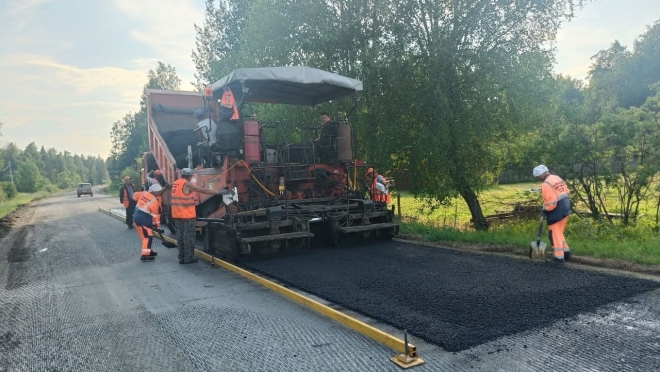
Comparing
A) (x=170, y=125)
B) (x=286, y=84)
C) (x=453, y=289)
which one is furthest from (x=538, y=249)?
(x=170, y=125)

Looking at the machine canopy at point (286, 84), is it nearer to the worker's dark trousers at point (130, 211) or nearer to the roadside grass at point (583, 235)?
the roadside grass at point (583, 235)

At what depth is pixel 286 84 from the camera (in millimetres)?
7766

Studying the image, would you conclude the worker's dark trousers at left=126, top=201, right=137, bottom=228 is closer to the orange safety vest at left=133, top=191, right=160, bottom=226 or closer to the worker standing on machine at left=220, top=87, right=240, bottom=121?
the orange safety vest at left=133, top=191, right=160, bottom=226

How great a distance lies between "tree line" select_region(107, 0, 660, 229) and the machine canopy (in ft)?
5.85

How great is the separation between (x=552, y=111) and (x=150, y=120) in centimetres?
890

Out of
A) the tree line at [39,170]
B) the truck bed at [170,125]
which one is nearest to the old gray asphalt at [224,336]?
the truck bed at [170,125]

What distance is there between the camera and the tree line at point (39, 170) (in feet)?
206

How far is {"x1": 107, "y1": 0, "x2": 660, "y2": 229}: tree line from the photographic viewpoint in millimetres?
8188

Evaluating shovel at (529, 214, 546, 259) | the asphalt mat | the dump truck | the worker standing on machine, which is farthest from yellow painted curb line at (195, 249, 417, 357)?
shovel at (529, 214, 546, 259)

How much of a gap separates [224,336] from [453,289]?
7.59 ft

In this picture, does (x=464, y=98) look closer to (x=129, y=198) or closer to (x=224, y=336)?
(x=224, y=336)

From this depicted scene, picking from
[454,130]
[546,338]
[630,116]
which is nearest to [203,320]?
[546,338]

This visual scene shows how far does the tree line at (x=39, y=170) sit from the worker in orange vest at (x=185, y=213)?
37358 mm

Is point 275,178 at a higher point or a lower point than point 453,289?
higher
